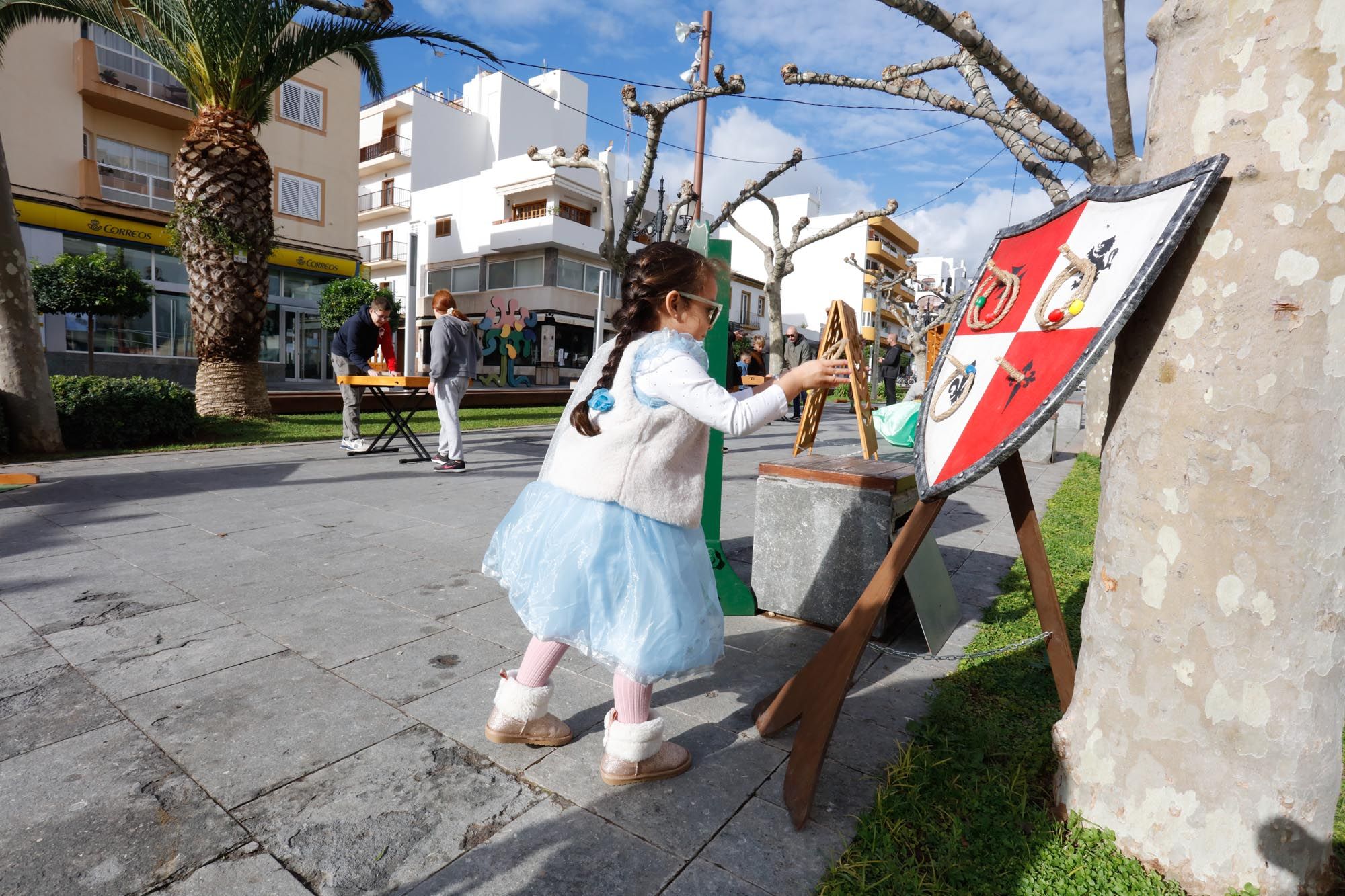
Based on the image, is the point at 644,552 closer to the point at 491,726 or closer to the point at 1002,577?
the point at 491,726

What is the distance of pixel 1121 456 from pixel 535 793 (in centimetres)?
176

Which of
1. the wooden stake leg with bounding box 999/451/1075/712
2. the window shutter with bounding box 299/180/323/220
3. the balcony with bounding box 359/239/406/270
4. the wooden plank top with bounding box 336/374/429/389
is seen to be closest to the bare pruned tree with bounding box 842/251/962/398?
the wooden plank top with bounding box 336/374/429/389

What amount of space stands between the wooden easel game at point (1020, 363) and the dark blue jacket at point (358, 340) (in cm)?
707

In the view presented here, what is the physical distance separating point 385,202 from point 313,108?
40.3 ft

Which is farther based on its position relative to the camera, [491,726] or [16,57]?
[16,57]

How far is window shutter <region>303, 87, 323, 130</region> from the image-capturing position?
24.0m

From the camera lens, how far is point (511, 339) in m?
32.1

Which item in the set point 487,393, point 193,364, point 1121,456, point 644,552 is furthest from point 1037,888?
point 193,364

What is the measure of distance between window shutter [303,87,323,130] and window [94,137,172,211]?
4.70 metres

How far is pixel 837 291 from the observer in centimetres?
5603

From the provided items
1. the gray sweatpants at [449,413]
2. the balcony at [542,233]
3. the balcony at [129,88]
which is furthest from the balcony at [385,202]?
the gray sweatpants at [449,413]

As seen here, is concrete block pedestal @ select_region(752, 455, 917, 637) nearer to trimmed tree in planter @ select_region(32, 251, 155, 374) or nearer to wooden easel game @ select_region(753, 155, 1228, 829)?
wooden easel game @ select_region(753, 155, 1228, 829)

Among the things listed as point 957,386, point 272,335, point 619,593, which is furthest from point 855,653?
point 272,335

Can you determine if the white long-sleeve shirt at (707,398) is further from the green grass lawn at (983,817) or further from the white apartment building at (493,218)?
the white apartment building at (493,218)
